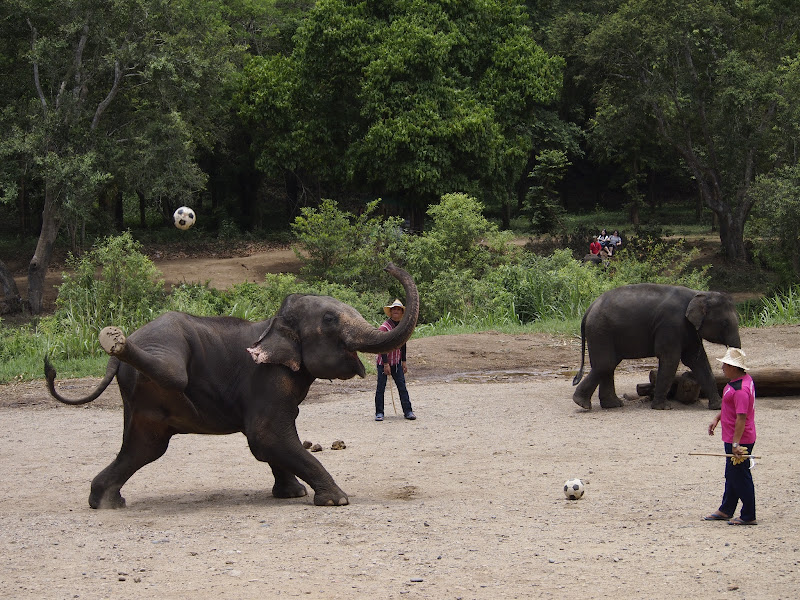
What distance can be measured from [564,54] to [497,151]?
11805mm

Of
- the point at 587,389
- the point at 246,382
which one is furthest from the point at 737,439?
the point at 587,389

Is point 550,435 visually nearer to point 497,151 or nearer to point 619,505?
point 619,505

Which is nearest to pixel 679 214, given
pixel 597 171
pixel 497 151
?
pixel 597 171

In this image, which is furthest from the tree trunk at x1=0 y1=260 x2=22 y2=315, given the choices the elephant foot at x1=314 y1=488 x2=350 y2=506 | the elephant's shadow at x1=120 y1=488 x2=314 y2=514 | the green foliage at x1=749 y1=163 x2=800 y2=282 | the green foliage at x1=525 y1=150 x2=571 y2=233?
the elephant foot at x1=314 y1=488 x2=350 y2=506

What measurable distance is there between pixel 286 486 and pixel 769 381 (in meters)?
8.10

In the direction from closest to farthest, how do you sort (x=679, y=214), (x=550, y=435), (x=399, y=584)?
1. (x=399, y=584)
2. (x=550, y=435)
3. (x=679, y=214)

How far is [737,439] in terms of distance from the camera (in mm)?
8023

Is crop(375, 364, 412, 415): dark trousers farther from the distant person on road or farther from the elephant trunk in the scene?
the distant person on road

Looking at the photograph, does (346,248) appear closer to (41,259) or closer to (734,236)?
(41,259)

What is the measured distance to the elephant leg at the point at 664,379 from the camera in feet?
46.3

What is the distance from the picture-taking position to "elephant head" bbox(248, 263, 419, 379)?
8965 mm

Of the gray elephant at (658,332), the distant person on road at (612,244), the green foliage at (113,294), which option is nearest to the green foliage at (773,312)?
the distant person on road at (612,244)

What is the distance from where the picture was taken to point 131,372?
8.95 metres

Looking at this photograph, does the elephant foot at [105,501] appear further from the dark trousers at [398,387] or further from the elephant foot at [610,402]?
the elephant foot at [610,402]
